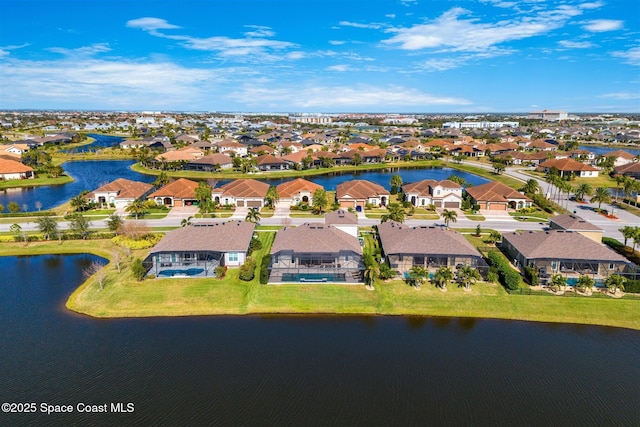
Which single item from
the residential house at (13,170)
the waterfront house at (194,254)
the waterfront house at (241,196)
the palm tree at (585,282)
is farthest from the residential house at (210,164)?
the palm tree at (585,282)

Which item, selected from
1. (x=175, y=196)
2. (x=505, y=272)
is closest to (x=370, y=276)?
(x=505, y=272)

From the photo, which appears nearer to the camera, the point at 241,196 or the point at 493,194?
the point at 493,194

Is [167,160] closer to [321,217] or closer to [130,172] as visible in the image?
[130,172]

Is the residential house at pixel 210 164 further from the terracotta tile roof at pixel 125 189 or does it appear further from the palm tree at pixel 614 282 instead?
the palm tree at pixel 614 282

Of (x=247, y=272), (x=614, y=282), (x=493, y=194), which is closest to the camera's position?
(x=614, y=282)

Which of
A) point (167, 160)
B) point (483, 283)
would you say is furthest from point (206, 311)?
point (167, 160)

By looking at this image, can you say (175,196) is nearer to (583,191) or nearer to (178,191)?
(178,191)

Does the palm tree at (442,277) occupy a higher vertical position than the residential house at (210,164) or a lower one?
lower
